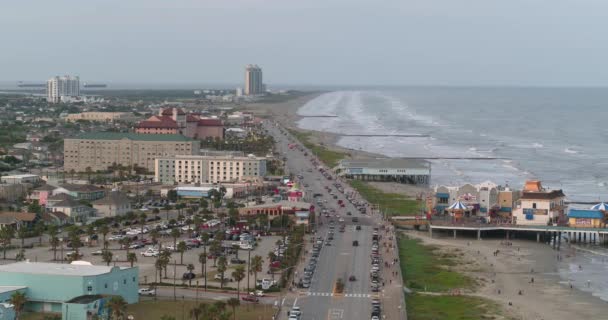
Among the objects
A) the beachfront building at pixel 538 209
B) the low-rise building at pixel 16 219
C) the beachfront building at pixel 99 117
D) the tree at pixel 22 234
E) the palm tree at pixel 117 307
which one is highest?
the beachfront building at pixel 99 117

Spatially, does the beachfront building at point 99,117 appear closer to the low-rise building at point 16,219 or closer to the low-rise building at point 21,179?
the low-rise building at point 21,179

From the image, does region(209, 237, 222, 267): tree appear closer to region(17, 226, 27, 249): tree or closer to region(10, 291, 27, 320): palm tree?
region(17, 226, 27, 249): tree

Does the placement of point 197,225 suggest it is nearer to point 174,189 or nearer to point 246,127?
point 174,189

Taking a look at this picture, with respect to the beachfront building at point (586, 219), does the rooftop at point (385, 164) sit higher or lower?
higher

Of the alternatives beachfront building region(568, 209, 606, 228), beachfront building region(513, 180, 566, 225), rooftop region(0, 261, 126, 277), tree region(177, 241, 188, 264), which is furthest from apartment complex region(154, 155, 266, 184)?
rooftop region(0, 261, 126, 277)

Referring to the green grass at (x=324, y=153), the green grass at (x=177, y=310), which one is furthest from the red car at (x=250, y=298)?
the green grass at (x=324, y=153)
